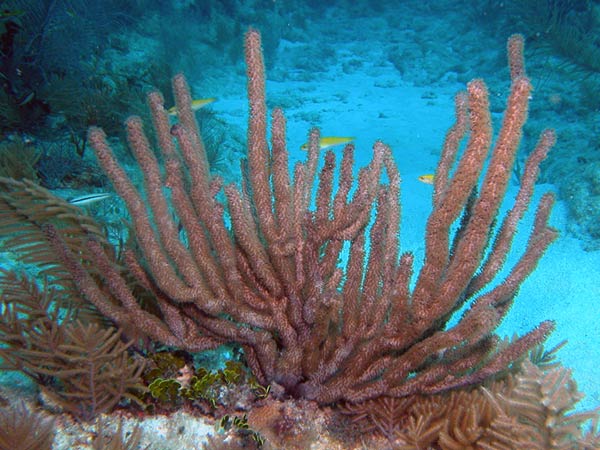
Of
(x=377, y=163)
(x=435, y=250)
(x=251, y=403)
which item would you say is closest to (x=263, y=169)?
(x=377, y=163)

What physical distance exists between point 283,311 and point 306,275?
277mm

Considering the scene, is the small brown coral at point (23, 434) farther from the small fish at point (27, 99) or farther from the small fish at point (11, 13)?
the small fish at point (11, 13)

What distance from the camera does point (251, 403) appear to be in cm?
265

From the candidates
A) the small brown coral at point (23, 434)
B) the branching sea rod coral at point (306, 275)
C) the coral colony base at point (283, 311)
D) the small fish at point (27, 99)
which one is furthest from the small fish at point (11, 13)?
the small brown coral at point (23, 434)

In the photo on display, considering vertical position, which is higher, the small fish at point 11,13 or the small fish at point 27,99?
the small fish at point 11,13

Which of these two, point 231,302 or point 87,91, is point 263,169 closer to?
point 231,302

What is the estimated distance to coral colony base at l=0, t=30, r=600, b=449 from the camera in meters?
2.46

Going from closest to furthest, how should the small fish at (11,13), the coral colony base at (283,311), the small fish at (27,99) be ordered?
1. the coral colony base at (283,311)
2. the small fish at (27,99)
3. the small fish at (11,13)

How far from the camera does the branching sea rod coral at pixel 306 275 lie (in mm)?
2482

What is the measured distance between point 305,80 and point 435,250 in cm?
1664

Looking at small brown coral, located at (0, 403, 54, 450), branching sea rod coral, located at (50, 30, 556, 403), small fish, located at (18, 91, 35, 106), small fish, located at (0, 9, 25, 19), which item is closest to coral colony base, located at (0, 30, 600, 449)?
branching sea rod coral, located at (50, 30, 556, 403)

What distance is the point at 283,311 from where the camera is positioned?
2.68 metres

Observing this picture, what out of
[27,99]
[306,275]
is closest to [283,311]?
[306,275]

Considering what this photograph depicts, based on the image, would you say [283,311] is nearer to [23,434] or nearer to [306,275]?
[306,275]
